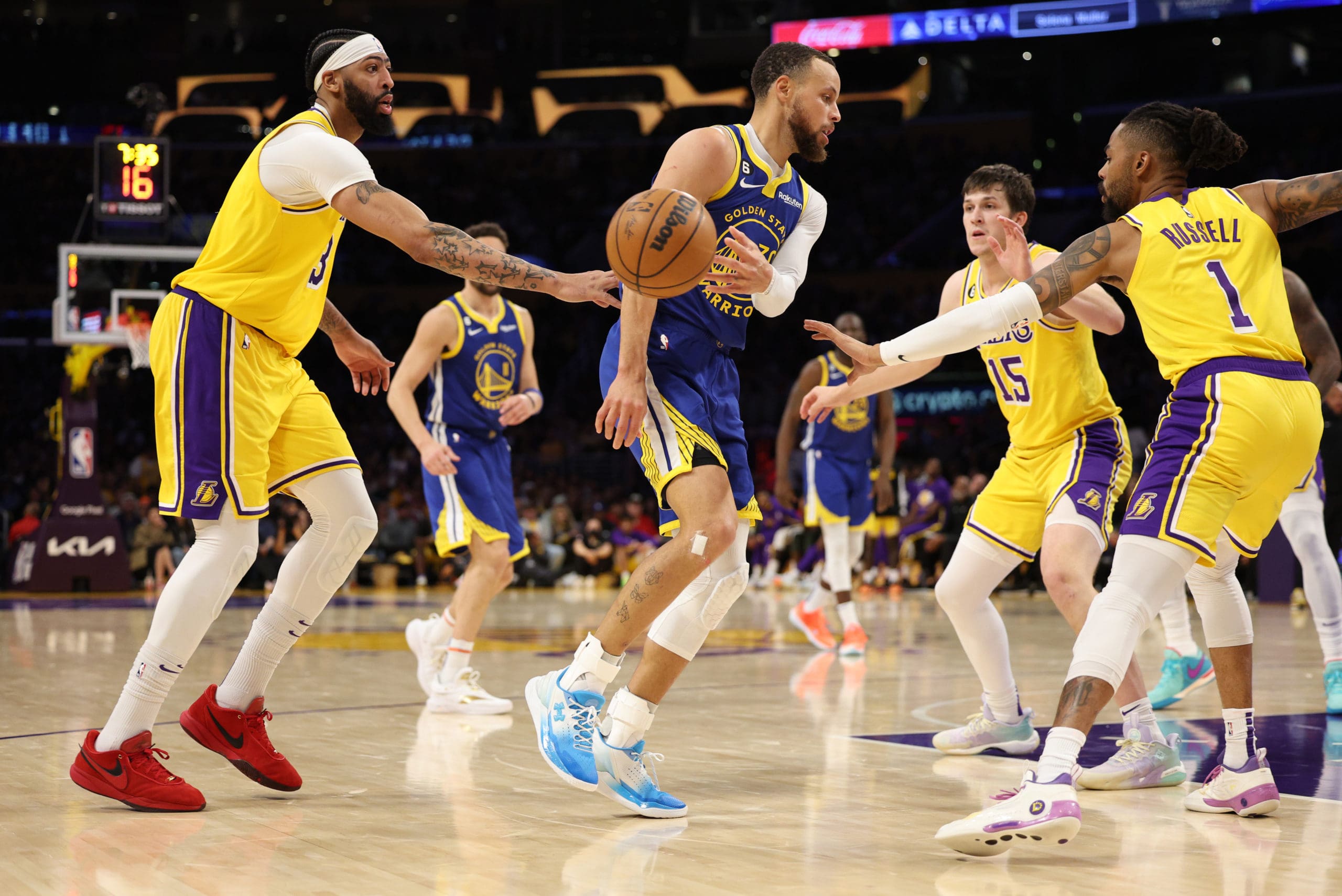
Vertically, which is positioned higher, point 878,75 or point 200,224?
point 878,75

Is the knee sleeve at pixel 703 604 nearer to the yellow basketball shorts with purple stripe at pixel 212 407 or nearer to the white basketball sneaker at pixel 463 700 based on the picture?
the yellow basketball shorts with purple stripe at pixel 212 407

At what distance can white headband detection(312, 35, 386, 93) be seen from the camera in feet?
14.1

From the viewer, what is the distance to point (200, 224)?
23641mm

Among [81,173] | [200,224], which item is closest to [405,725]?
[200,224]

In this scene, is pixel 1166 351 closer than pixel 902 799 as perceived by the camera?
Yes

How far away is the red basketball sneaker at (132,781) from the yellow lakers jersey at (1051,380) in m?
3.16

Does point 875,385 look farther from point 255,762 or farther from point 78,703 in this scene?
point 78,703

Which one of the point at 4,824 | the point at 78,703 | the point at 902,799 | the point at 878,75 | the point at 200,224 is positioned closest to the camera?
the point at 4,824

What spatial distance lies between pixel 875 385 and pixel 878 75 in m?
28.0

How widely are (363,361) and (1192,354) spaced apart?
2835 millimetres

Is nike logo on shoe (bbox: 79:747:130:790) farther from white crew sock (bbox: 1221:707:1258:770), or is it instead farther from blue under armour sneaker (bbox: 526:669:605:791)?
white crew sock (bbox: 1221:707:1258:770)

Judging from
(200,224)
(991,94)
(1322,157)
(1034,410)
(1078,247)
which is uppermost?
(991,94)

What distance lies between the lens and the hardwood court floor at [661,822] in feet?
10.2

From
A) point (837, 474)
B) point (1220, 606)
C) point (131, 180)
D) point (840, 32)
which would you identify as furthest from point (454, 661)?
point (840, 32)
